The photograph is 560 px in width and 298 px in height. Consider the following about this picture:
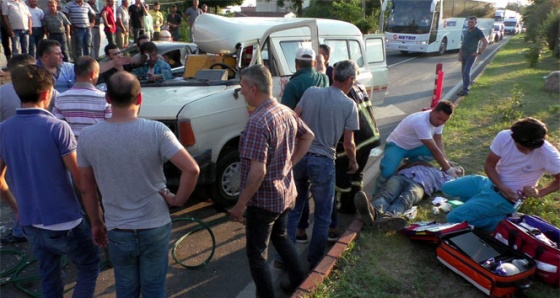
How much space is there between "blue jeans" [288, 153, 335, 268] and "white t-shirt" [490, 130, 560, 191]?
5.75 feet

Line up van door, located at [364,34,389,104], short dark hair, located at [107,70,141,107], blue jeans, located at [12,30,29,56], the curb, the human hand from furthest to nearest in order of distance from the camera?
blue jeans, located at [12,30,29,56] → van door, located at [364,34,389,104] → the curb → the human hand → short dark hair, located at [107,70,141,107]

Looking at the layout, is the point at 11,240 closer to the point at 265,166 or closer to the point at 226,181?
the point at 226,181

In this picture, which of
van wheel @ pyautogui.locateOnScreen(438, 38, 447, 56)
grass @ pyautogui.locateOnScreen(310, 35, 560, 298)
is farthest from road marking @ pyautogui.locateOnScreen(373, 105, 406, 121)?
van wheel @ pyautogui.locateOnScreen(438, 38, 447, 56)

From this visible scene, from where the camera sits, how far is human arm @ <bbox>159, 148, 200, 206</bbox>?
2338 millimetres

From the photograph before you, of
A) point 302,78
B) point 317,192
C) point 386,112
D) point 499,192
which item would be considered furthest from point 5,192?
point 386,112

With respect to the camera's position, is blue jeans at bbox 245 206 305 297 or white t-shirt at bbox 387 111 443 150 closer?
blue jeans at bbox 245 206 305 297

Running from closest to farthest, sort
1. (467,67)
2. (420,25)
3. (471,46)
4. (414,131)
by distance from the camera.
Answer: (414,131)
(471,46)
(467,67)
(420,25)

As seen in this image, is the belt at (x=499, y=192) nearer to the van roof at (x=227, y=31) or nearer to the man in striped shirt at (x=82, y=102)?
the van roof at (x=227, y=31)

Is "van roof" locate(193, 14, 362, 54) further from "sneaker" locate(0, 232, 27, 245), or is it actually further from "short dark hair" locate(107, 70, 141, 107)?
"short dark hair" locate(107, 70, 141, 107)

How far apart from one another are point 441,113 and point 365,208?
1640mm

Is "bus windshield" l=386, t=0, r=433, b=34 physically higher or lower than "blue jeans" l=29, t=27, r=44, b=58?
higher

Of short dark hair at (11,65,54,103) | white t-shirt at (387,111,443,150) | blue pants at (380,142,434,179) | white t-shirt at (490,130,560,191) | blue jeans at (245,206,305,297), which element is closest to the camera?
short dark hair at (11,65,54,103)

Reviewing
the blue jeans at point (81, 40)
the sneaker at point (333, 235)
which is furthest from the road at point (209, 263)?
the blue jeans at point (81, 40)

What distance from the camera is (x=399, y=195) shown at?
473cm
